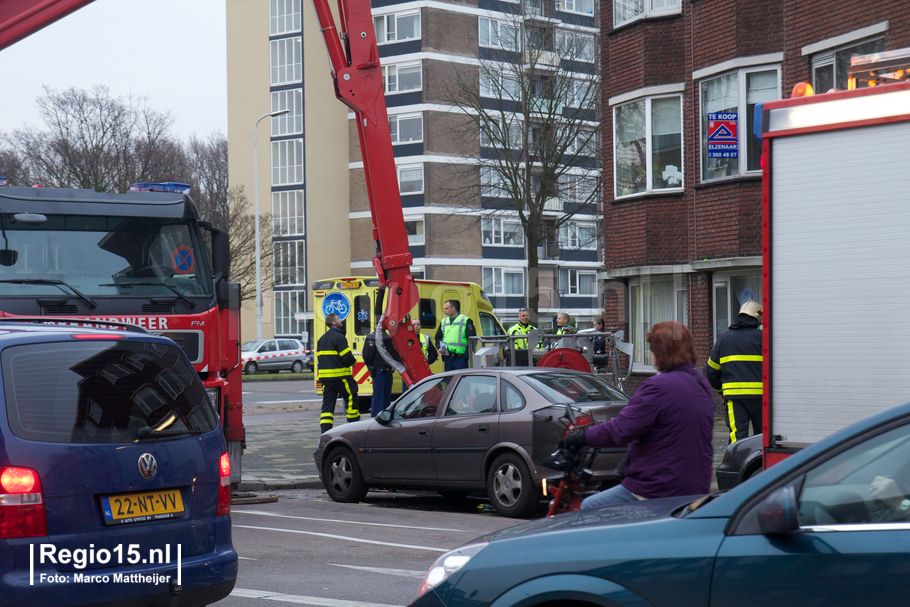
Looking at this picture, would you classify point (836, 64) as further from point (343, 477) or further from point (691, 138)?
point (343, 477)

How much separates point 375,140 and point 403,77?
159ft

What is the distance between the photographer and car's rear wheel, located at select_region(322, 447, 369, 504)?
11477mm

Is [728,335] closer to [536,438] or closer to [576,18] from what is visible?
[536,438]

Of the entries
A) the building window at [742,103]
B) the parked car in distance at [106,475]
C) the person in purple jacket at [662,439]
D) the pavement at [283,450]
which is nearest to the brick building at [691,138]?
the building window at [742,103]

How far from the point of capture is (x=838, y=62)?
54.1 feet

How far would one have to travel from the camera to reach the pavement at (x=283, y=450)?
13.0 metres

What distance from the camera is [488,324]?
22.8 m

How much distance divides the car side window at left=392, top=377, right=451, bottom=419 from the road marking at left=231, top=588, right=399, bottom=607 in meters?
4.48

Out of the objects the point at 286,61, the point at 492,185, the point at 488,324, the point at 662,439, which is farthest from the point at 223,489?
the point at 286,61

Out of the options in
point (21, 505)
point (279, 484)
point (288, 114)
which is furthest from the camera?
point (288, 114)

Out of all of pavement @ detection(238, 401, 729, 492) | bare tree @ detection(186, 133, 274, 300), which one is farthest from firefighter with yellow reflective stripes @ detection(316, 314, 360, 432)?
bare tree @ detection(186, 133, 274, 300)

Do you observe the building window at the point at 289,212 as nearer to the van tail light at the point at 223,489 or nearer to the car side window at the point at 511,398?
the car side window at the point at 511,398

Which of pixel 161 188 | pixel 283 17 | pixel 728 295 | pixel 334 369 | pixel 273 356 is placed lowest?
pixel 273 356

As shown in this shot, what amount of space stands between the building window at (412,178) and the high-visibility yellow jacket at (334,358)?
148ft
